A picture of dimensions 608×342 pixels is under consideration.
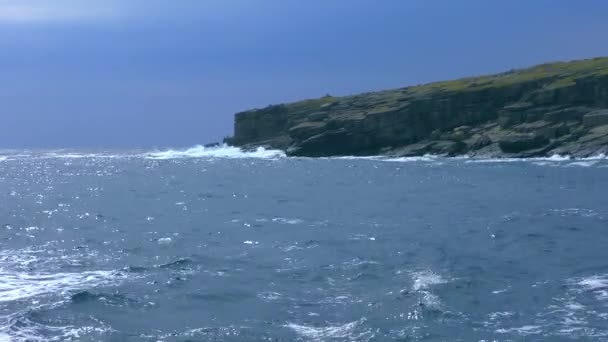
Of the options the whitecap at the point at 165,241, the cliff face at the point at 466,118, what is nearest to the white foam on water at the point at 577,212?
the whitecap at the point at 165,241

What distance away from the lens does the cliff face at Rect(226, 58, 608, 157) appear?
91125mm

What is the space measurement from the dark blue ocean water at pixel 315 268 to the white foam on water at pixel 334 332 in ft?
0.20

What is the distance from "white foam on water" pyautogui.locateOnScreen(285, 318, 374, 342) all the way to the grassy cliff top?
89.6 meters

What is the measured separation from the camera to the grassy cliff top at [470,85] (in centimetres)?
10781

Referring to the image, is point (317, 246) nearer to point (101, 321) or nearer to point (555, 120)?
point (101, 321)

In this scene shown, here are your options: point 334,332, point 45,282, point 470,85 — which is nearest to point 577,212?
point 334,332

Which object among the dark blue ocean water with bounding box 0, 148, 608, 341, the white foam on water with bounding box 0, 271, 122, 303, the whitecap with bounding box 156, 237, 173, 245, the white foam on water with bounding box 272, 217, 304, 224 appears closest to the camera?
the dark blue ocean water with bounding box 0, 148, 608, 341

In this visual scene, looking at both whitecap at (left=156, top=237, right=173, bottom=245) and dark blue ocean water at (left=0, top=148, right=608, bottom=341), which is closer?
dark blue ocean water at (left=0, top=148, right=608, bottom=341)

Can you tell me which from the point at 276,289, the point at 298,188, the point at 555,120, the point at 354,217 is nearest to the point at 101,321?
the point at 276,289

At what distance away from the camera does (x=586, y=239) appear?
93.0 ft

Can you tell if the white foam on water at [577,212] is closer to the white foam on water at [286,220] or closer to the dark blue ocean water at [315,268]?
the dark blue ocean water at [315,268]

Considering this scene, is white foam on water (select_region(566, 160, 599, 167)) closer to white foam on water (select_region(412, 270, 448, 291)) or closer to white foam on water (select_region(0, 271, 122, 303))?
white foam on water (select_region(412, 270, 448, 291))

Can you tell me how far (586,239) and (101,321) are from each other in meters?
17.0

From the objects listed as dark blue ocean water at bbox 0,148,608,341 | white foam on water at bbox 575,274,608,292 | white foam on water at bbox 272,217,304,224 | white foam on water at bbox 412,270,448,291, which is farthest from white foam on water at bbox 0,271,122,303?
white foam on water at bbox 272,217,304,224
